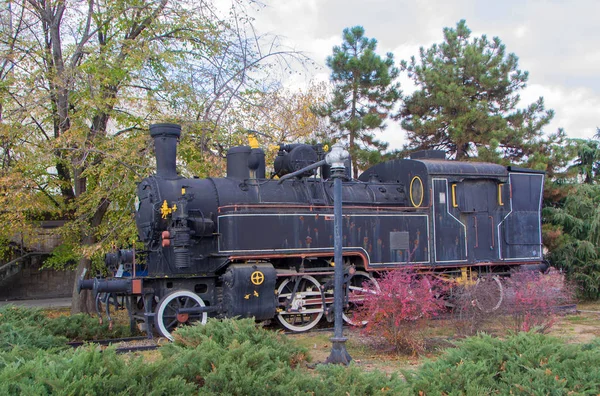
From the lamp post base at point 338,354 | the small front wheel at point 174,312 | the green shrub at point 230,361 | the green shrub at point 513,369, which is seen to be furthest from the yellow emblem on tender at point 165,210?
the green shrub at point 513,369

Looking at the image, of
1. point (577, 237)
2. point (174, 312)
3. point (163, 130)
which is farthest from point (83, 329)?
point (577, 237)

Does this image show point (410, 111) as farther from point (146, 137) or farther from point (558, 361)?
point (558, 361)

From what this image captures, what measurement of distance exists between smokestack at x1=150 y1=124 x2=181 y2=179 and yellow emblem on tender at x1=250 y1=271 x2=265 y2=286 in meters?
2.48

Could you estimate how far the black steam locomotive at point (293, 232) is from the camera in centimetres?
1027

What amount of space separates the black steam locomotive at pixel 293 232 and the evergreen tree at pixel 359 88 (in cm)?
547

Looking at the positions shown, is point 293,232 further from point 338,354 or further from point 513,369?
point 513,369

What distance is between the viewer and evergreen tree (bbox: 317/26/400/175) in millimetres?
18859

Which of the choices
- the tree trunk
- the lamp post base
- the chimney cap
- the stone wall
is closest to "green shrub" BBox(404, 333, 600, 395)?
the lamp post base

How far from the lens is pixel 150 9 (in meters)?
14.5

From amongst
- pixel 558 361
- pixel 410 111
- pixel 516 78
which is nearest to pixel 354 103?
pixel 410 111

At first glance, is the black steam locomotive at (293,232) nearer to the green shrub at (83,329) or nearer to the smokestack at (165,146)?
the smokestack at (165,146)

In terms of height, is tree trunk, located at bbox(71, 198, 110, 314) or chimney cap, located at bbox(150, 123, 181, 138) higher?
chimney cap, located at bbox(150, 123, 181, 138)

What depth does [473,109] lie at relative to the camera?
1738 centimetres

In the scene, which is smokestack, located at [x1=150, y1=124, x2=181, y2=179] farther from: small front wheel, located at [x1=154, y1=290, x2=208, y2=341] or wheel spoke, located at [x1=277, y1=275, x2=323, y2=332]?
wheel spoke, located at [x1=277, y1=275, x2=323, y2=332]
